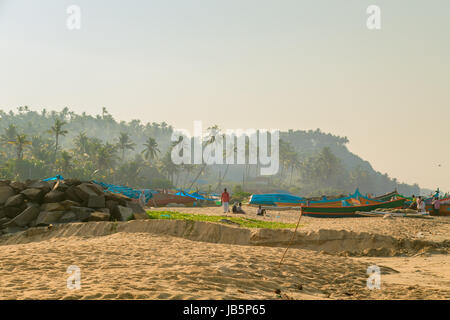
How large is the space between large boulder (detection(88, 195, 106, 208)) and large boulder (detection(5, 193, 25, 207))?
9.90 ft

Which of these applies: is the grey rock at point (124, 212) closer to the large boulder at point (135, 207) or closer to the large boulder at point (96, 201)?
the large boulder at point (135, 207)

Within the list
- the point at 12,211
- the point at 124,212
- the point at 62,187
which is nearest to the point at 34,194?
the point at 12,211

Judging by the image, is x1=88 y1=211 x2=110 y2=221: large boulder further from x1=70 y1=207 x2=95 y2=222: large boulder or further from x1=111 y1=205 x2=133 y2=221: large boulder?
x1=111 y1=205 x2=133 y2=221: large boulder

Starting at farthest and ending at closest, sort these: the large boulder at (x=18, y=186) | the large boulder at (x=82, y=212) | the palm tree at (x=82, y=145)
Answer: the palm tree at (x=82, y=145), the large boulder at (x=18, y=186), the large boulder at (x=82, y=212)

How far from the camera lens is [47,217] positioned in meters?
14.6

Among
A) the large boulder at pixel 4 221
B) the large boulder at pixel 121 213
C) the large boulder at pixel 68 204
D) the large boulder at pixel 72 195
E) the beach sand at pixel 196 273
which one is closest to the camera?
the beach sand at pixel 196 273

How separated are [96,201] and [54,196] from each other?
6.36 feet

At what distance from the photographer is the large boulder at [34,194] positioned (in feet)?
53.1

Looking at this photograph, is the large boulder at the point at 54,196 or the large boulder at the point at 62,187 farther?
the large boulder at the point at 62,187

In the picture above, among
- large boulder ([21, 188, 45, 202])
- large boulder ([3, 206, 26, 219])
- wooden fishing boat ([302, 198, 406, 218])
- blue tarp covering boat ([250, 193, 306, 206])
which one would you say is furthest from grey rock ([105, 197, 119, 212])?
blue tarp covering boat ([250, 193, 306, 206])

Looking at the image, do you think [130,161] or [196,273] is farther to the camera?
[130,161]

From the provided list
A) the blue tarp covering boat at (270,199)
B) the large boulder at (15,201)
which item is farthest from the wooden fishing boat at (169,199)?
the large boulder at (15,201)

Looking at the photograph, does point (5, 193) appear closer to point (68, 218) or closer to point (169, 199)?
point (68, 218)
